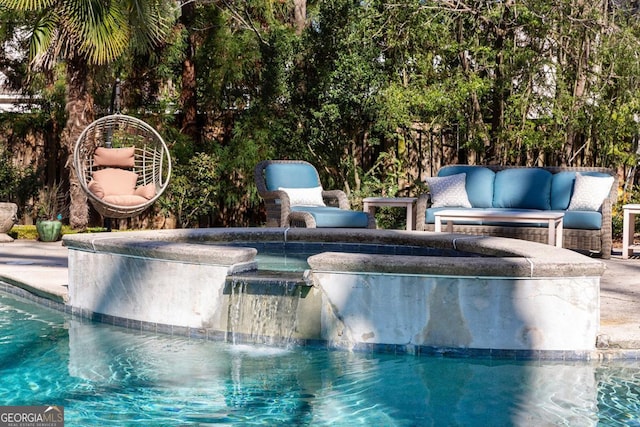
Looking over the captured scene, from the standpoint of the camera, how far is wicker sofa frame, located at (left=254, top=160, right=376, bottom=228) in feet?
25.6

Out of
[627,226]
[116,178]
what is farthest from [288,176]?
[627,226]

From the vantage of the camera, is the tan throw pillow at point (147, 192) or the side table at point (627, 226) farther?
the tan throw pillow at point (147, 192)

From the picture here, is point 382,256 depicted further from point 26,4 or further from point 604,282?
point 26,4

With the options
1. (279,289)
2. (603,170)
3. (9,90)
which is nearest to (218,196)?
(9,90)

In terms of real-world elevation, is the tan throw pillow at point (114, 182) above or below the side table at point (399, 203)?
above

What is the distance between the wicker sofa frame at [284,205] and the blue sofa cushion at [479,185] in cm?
127

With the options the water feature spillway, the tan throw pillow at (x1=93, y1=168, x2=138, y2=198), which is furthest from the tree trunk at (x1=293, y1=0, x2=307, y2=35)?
the water feature spillway

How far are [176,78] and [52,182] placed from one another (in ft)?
8.68

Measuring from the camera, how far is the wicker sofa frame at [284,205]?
7809 mm

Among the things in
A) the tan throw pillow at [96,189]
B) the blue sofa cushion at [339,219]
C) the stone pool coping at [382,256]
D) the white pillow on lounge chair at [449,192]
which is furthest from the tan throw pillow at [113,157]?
the stone pool coping at [382,256]

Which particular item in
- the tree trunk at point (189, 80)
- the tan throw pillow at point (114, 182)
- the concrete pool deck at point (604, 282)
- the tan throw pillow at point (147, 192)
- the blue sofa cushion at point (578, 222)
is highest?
the tree trunk at point (189, 80)

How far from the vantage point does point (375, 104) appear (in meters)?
10.6

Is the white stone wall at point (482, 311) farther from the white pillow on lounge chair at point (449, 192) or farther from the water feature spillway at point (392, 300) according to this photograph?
the white pillow on lounge chair at point (449, 192)

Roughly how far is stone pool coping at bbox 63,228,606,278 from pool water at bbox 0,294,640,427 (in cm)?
45
